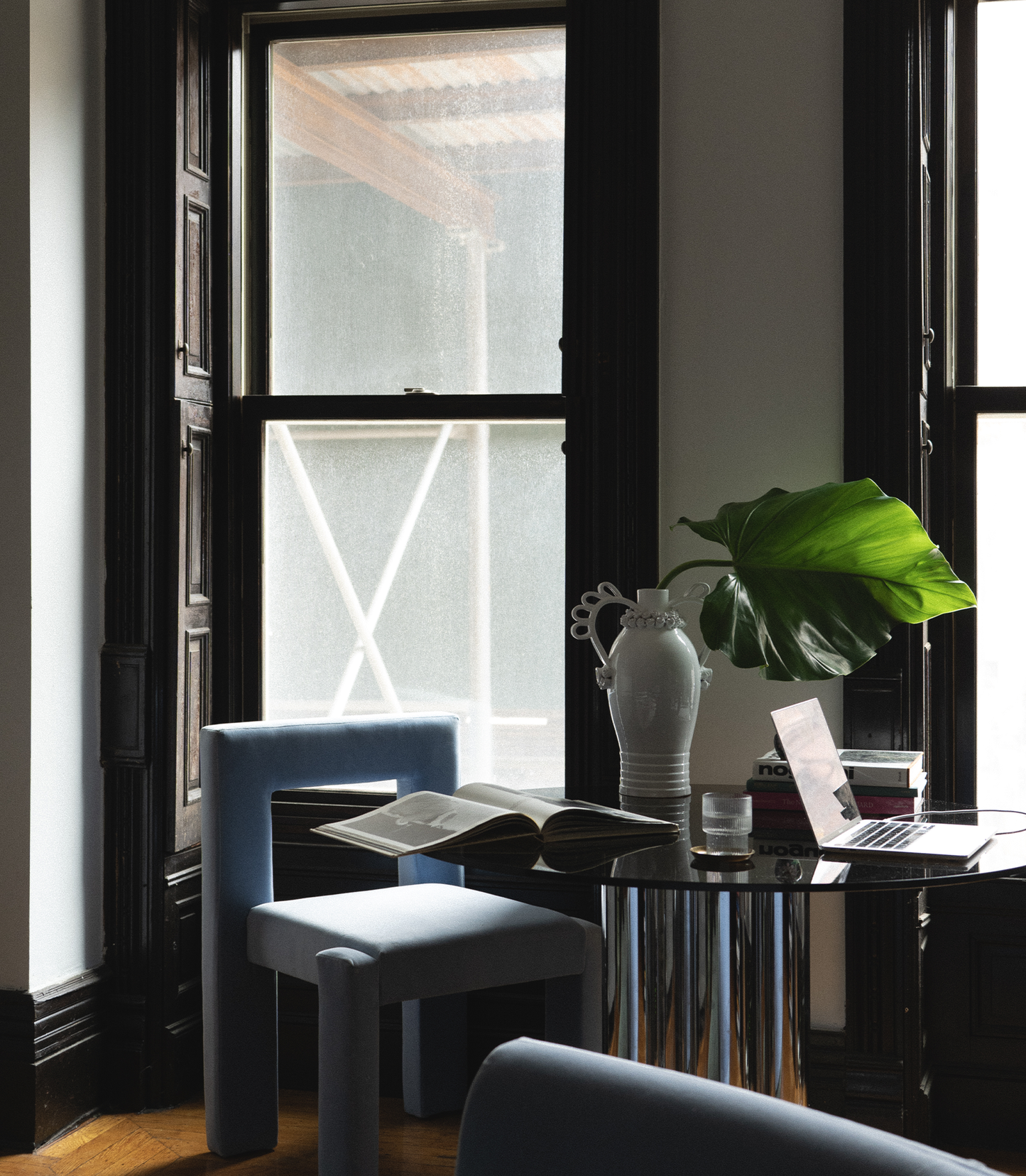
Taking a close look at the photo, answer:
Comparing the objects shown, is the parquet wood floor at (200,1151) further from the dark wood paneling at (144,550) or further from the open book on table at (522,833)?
the open book on table at (522,833)

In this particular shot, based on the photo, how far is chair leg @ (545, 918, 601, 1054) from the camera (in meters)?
2.18

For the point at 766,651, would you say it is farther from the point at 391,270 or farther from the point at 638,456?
the point at 391,270

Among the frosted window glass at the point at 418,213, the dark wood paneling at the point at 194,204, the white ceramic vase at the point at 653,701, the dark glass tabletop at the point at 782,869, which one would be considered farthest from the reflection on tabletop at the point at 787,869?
the dark wood paneling at the point at 194,204

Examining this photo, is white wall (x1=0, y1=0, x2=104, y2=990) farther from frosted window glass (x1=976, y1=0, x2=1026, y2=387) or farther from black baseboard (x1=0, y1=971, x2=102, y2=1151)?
frosted window glass (x1=976, y1=0, x2=1026, y2=387)

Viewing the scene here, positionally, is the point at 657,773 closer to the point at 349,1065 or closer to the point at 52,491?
the point at 349,1065

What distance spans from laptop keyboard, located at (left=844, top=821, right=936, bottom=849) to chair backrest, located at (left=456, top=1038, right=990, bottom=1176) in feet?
3.67

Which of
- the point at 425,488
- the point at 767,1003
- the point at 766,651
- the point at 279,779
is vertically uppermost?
the point at 425,488

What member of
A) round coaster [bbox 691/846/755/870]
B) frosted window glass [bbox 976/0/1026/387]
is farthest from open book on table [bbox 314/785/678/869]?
frosted window glass [bbox 976/0/1026/387]

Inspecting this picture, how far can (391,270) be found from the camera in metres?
2.73

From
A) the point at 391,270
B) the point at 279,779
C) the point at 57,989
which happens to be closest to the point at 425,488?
the point at 391,270

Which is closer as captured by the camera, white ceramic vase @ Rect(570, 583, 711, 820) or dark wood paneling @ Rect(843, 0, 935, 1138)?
white ceramic vase @ Rect(570, 583, 711, 820)

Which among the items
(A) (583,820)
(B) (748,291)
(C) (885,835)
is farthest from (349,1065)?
(B) (748,291)

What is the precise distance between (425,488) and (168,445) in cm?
53

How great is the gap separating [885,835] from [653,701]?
0.42 metres
